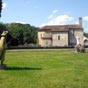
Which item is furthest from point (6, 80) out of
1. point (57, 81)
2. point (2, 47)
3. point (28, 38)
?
point (28, 38)

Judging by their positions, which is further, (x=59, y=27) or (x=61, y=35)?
(x=59, y=27)

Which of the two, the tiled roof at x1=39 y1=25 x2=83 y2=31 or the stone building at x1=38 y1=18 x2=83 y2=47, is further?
the tiled roof at x1=39 y1=25 x2=83 y2=31

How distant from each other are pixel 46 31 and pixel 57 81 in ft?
352

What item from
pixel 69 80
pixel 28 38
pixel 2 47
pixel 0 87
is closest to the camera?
pixel 0 87

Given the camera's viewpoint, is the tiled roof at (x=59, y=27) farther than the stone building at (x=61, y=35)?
Yes

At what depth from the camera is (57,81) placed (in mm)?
13492

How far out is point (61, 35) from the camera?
119 m

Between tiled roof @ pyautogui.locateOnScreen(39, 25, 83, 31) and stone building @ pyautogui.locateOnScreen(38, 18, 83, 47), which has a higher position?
tiled roof @ pyautogui.locateOnScreen(39, 25, 83, 31)

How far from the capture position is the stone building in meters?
118

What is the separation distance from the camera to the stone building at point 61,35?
4651 inches

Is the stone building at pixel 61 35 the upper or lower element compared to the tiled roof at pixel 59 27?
lower

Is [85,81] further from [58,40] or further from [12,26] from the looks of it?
[12,26]

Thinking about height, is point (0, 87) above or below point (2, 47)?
below

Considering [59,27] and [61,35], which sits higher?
[59,27]
